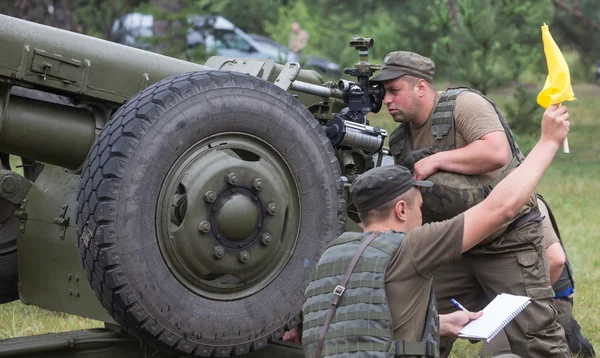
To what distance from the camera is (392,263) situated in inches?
141

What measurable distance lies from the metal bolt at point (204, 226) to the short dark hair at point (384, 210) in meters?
1.07

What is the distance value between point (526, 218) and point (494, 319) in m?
1.41

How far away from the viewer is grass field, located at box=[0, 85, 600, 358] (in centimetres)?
673

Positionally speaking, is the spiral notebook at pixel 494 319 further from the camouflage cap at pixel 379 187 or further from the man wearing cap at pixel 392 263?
the camouflage cap at pixel 379 187

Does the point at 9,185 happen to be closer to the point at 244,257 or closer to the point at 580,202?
the point at 244,257

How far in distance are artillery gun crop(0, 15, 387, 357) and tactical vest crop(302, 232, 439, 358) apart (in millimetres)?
1077

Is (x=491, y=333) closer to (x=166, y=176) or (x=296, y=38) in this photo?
(x=166, y=176)

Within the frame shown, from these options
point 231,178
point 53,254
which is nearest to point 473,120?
point 231,178

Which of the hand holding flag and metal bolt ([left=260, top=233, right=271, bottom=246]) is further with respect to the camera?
metal bolt ([left=260, top=233, right=271, bottom=246])

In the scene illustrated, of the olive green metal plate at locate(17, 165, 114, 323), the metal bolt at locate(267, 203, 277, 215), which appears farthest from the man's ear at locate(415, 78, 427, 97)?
the olive green metal plate at locate(17, 165, 114, 323)

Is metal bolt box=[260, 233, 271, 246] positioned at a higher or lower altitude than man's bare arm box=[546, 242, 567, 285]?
higher

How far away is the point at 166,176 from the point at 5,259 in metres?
1.68

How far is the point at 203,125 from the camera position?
468cm

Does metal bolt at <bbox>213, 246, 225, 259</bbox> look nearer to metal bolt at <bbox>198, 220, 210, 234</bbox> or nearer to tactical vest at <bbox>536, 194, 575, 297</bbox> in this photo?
metal bolt at <bbox>198, 220, 210, 234</bbox>
